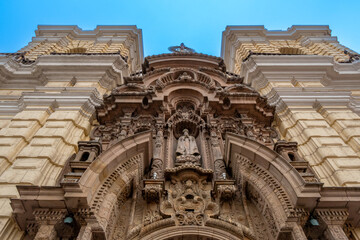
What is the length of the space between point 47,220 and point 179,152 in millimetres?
4771

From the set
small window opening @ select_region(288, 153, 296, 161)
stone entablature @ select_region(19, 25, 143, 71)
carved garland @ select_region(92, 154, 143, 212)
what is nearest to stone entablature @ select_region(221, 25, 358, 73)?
stone entablature @ select_region(19, 25, 143, 71)

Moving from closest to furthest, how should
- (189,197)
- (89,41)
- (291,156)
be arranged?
(189,197) → (291,156) → (89,41)

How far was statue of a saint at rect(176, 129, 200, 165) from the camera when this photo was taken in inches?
377

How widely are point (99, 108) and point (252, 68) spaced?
9334mm

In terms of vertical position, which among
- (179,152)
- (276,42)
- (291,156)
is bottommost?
(291,156)

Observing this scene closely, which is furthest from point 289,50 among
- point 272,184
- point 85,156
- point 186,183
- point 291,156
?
point 85,156

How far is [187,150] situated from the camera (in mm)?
10234

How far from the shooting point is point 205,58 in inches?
730

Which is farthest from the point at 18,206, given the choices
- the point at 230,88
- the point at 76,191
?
the point at 230,88

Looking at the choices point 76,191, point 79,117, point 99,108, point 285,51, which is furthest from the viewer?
point 285,51

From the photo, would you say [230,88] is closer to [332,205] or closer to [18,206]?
[332,205]

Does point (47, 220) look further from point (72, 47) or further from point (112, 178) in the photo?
point (72, 47)

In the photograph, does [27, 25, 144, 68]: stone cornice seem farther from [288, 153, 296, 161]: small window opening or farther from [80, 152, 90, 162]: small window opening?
[288, 153, 296, 161]: small window opening

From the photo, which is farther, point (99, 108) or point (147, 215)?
point (99, 108)
